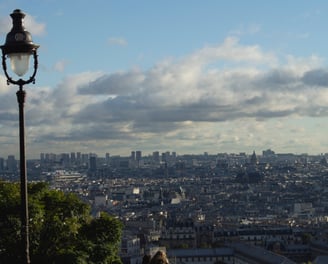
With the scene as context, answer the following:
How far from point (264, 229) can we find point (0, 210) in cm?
8925

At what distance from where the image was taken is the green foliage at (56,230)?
Result: 2472cm

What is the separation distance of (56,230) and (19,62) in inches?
654

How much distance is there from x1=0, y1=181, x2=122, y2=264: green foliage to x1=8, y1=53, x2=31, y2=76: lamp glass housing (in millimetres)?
15387

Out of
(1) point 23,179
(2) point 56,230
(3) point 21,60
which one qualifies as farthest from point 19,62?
(2) point 56,230

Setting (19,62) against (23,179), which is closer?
(19,62)

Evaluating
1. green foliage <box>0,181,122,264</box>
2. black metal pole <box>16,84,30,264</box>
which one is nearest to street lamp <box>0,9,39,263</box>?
black metal pole <box>16,84,30,264</box>

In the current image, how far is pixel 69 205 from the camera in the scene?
95.4 ft

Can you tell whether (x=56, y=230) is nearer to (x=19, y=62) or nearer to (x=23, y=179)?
(x=23, y=179)

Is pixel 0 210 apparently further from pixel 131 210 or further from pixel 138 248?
pixel 131 210

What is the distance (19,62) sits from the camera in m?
9.34

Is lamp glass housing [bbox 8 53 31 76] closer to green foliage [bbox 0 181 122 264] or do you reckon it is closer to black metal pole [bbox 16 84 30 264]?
black metal pole [bbox 16 84 30 264]

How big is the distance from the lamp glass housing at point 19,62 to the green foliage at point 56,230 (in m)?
15.4

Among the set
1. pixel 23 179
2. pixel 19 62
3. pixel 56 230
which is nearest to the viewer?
pixel 19 62

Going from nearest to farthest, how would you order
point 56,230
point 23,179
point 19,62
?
1. point 19,62
2. point 23,179
3. point 56,230
